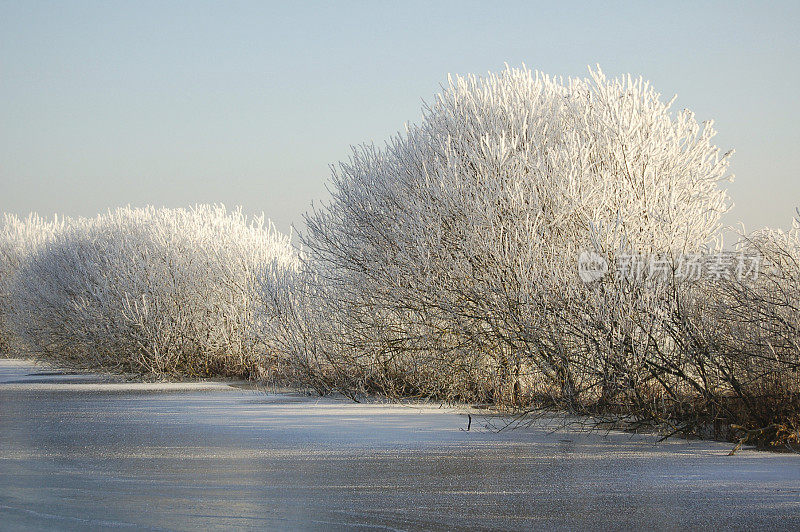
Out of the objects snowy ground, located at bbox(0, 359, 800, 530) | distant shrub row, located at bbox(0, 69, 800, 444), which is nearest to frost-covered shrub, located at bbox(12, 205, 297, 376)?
distant shrub row, located at bbox(0, 69, 800, 444)

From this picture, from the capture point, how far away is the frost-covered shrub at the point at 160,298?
74.5 ft

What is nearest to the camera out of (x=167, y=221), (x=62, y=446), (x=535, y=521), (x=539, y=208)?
(x=535, y=521)

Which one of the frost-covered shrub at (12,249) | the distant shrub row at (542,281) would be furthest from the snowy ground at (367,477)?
the frost-covered shrub at (12,249)

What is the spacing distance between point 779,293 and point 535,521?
4.61 m

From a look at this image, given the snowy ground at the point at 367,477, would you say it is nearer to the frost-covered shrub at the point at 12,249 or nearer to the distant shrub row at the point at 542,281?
the distant shrub row at the point at 542,281

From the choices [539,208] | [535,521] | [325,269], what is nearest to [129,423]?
[325,269]

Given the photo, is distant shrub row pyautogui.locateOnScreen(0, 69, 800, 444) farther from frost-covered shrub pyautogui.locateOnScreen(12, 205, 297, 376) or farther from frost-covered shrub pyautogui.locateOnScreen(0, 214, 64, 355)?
frost-covered shrub pyautogui.locateOnScreen(0, 214, 64, 355)

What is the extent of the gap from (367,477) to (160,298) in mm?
16394

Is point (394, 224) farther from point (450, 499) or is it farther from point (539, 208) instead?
point (450, 499)

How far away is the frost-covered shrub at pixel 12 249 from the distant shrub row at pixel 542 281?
909 inches

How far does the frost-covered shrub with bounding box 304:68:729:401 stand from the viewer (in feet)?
37.9

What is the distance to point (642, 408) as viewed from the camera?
10469 mm

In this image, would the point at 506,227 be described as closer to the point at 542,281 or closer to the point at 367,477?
the point at 542,281

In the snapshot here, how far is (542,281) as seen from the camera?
1165 cm
